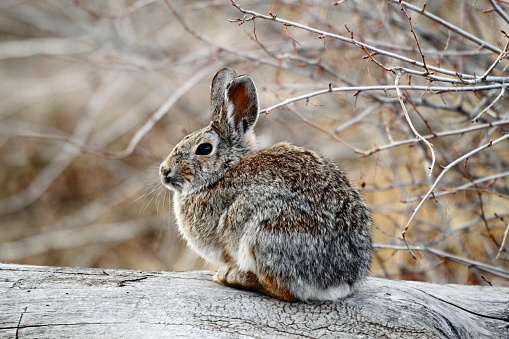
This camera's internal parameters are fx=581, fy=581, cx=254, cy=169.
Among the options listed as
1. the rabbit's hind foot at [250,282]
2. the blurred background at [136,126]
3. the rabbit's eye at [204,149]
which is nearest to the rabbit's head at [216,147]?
the rabbit's eye at [204,149]

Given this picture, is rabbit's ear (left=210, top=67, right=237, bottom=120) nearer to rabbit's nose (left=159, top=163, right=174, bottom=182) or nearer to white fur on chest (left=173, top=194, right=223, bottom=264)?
rabbit's nose (left=159, top=163, right=174, bottom=182)

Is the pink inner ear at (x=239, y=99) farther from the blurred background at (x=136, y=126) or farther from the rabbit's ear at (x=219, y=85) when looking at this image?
the blurred background at (x=136, y=126)

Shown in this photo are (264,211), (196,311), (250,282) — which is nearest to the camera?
(196,311)

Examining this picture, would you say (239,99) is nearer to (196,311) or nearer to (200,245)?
(200,245)

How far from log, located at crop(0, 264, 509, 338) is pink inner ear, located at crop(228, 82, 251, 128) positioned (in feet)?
3.80

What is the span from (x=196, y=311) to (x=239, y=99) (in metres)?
1.46

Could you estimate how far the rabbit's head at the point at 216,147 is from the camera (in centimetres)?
398

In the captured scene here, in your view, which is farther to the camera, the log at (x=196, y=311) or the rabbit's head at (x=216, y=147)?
the rabbit's head at (x=216, y=147)

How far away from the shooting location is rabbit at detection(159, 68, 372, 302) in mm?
3475

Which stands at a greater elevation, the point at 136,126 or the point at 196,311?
the point at 136,126

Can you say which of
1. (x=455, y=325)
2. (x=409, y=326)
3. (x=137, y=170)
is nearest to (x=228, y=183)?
(x=409, y=326)

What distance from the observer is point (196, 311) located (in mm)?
3420

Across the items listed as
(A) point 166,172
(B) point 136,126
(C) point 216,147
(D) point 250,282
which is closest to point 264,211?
(D) point 250,282

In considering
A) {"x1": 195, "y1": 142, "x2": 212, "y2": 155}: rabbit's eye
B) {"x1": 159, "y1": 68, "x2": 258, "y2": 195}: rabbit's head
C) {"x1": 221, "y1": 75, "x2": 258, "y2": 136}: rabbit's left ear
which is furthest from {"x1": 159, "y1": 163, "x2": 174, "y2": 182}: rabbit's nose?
{"x1": 221, "y1": 75, "x2": 258, "y2": 136}: rabbit's left ear
